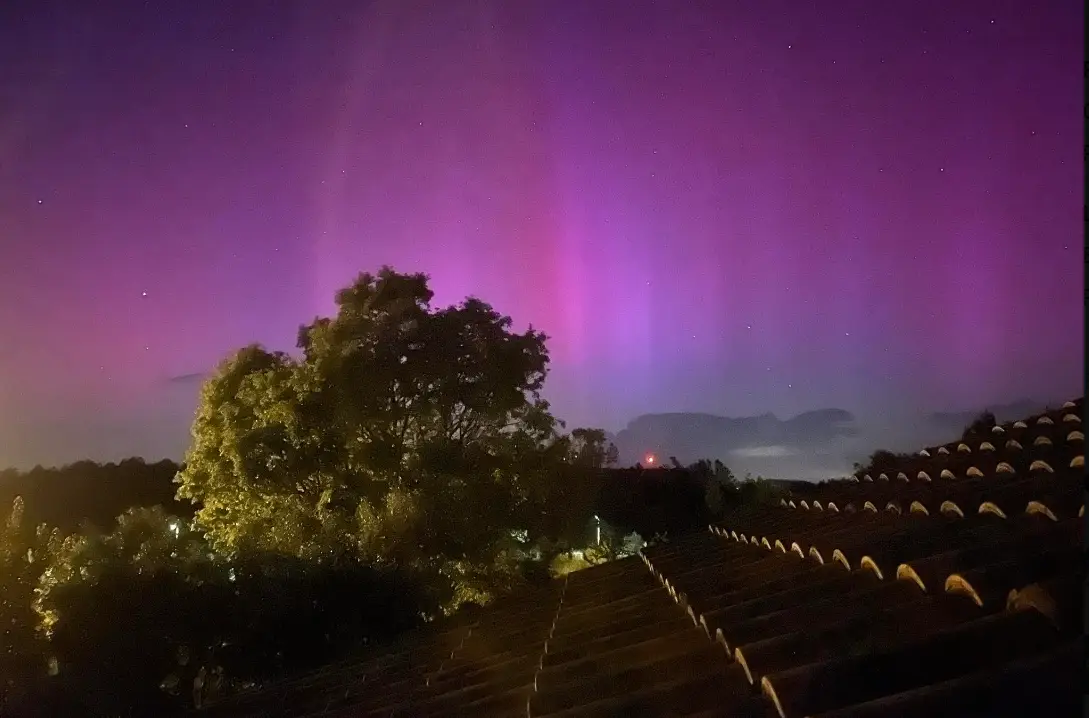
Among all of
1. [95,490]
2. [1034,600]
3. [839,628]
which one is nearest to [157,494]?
[95,490]

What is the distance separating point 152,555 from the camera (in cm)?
1067

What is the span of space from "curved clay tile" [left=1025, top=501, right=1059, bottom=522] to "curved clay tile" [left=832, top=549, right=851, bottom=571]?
0.87 meters

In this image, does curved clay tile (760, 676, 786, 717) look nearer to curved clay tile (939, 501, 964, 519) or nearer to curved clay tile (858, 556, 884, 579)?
curved clay tile (858, 556, 884, 579)

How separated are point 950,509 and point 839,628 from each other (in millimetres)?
1954

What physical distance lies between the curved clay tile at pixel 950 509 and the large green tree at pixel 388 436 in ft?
34.2

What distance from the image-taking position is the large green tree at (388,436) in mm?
14570

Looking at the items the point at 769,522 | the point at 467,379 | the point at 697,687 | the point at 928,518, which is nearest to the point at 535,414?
the point at 467,379

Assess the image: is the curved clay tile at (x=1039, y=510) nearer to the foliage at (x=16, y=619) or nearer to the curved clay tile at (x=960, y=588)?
the curved clay tile at (x=960, y=588)

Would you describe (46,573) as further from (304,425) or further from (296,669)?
(304,425)

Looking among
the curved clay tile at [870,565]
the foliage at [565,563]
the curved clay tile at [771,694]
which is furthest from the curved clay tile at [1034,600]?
the foliage at [565,563]

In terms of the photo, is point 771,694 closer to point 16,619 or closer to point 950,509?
point 950,509

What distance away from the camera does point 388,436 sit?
15.5 meters

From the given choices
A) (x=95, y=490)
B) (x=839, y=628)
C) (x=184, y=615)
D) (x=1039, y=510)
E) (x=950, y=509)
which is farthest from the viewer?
(x=95, y=490)

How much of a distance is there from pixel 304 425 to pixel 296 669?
4.88 m
